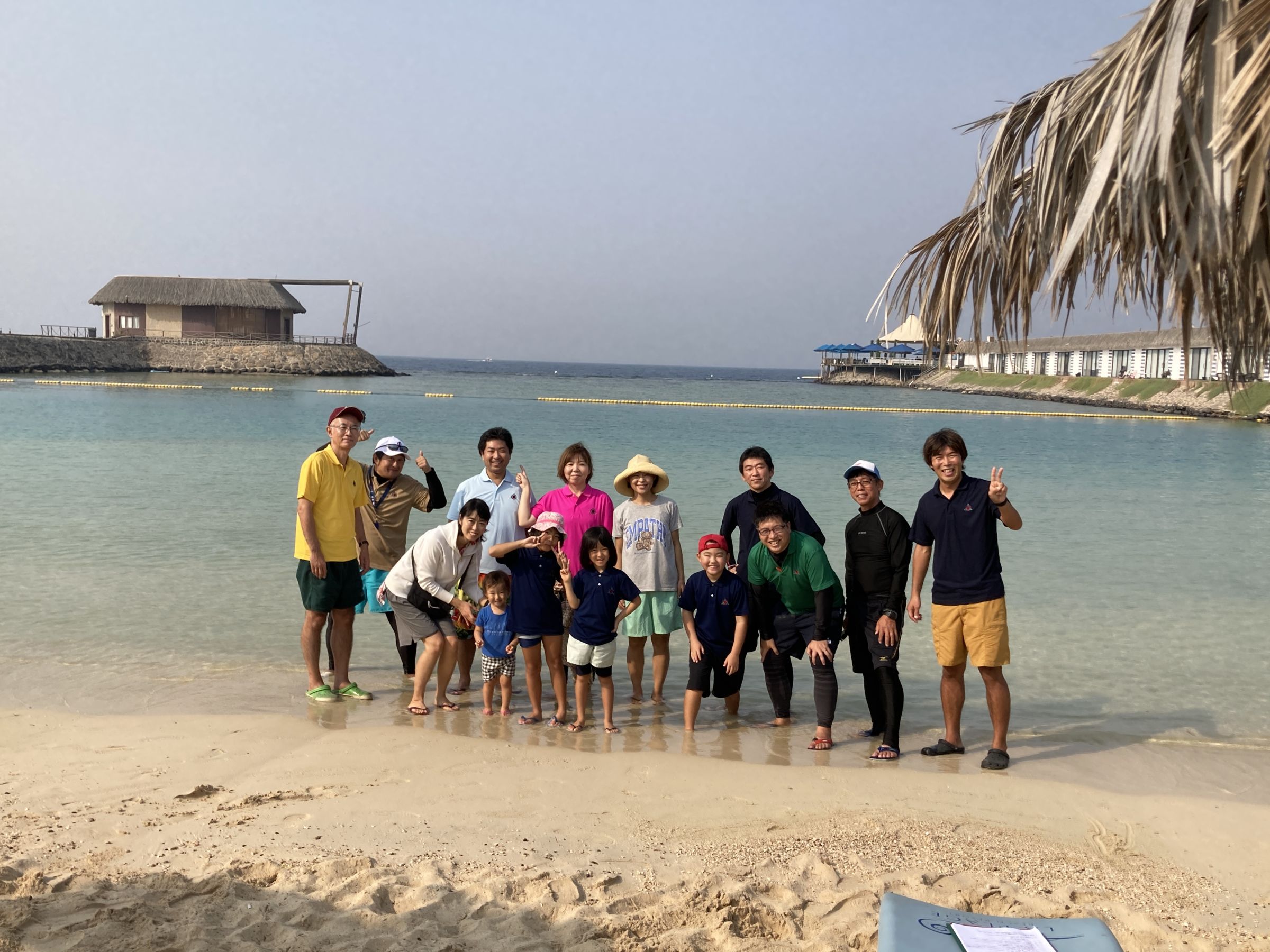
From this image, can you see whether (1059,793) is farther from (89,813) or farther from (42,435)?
(42,435)

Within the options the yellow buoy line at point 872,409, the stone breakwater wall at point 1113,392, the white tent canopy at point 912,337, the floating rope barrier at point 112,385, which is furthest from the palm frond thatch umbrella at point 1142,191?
the floating rope barrier at point 112,385

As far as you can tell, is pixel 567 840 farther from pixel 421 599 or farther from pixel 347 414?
pixel 347 414

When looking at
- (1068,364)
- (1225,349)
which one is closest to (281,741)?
(1225,349)

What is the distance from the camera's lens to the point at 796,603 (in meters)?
5.67

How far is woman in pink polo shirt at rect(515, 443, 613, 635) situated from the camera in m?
6.02

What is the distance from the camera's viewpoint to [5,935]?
307 centimetres

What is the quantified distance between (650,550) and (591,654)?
28.5 inches

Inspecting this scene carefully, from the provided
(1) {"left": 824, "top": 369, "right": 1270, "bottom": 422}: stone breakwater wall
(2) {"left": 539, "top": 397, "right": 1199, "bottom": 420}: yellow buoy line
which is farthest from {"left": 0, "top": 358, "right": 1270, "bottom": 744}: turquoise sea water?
(2) {"left": 539, "top": 397, "right": 1199, "bottom": 420}: yellow buoy line

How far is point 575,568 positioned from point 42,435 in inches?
970

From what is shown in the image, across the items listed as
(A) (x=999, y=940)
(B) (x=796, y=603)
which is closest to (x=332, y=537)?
(B) (x=796, y=603)

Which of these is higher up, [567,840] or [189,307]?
[189,307]

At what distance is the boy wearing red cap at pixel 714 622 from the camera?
5703 mm

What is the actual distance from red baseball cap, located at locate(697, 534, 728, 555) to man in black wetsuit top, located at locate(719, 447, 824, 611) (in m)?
0.07

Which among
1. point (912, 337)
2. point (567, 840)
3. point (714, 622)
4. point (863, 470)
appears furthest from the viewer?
point (912, 337)
